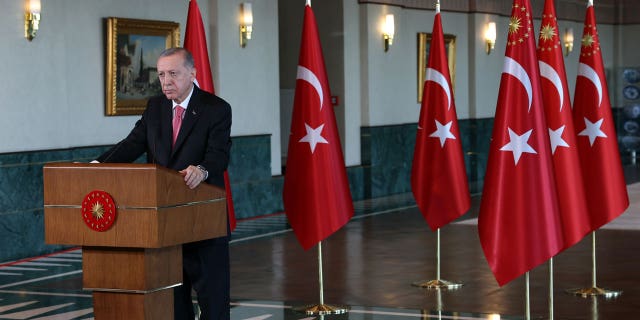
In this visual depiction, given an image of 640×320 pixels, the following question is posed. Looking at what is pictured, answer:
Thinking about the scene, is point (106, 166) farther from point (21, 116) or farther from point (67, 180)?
point (21, 116)

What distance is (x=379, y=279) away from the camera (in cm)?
962

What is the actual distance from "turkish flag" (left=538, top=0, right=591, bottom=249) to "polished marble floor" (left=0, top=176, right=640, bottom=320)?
1.09 meters

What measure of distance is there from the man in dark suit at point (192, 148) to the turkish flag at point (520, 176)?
198cm

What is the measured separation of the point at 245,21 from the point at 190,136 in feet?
30.8

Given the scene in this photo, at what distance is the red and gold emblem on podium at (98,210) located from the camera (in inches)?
162

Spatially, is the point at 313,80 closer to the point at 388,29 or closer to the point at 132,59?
the point at 132,59

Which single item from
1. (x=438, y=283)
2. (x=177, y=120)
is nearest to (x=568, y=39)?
(x=438, y=283)

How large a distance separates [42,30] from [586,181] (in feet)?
18.4

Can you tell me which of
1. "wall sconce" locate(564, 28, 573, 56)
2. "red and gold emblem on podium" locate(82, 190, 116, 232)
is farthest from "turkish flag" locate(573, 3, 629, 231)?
"wall sconce" locate(564, 28, 573, 56)

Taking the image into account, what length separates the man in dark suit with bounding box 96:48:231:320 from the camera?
469 cm

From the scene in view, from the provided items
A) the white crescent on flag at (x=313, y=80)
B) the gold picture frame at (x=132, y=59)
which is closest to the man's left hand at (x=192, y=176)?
the white crescent on flag at (x=313, y=80)

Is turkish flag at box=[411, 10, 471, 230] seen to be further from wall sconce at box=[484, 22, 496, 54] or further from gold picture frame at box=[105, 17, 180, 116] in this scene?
wall sconce at box=[484, 22, 496, 54]

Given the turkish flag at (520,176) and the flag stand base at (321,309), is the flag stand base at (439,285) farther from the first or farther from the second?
the turkish flag at (520,176)

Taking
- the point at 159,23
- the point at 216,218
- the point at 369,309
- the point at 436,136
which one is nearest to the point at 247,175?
the point at 159,23
